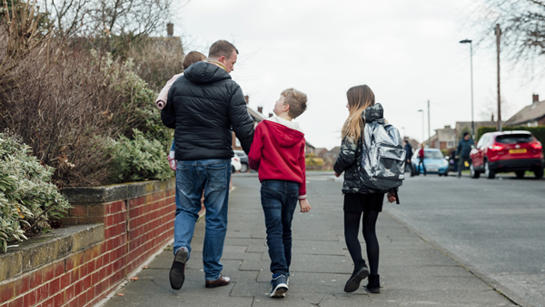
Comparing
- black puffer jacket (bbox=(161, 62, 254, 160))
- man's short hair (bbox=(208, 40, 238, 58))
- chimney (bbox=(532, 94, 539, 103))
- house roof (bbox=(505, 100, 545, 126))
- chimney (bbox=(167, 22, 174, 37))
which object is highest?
chimney (bbox=(532, 94, 539, 103))

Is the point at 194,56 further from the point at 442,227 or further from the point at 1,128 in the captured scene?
the point at 442,227

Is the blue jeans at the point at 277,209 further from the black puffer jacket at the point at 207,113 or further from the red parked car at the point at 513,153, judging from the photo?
the red parked car at the point at 513,153

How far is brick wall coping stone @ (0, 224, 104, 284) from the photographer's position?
A: 9.48ft

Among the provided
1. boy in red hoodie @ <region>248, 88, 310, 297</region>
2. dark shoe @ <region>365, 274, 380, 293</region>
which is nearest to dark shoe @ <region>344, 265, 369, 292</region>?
dark shoe @ <region>365, 274, 380, 293</region>

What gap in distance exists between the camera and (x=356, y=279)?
184 inches

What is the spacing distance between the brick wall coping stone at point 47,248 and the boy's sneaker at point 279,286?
135 cm

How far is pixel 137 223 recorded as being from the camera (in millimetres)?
5312

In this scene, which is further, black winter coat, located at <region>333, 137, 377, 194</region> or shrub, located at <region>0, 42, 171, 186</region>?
black winter coat, located at <region>333, 137, 377, 194</region>

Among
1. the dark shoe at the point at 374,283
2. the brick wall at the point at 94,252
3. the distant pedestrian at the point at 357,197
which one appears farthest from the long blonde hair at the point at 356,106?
the brick wall at the point at 94,252

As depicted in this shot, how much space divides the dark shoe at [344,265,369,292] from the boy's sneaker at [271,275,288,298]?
546 millimetres

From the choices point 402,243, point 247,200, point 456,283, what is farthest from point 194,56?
point 247,200

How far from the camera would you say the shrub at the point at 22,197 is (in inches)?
118

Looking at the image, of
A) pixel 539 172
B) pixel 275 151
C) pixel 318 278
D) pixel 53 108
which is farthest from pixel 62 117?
pixel 539 172

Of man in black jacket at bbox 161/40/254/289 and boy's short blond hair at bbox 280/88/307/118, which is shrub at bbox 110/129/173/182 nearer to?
man in black jacket at bbox 161/40/254/289
